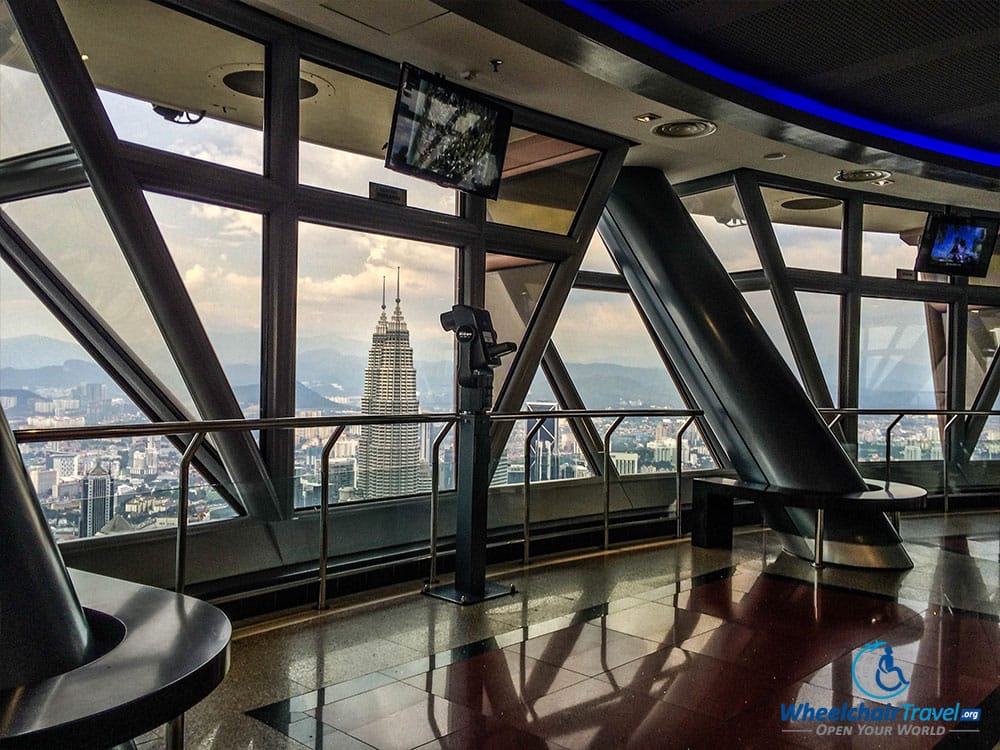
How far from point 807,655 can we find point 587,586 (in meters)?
1.47

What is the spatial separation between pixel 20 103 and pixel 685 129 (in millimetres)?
4441

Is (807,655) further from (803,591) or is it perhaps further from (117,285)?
(117,285)

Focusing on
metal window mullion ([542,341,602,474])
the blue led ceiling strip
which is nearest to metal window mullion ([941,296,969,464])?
the blue led ceiling strip

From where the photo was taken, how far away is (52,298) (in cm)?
402

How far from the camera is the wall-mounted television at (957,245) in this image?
8.63 metres

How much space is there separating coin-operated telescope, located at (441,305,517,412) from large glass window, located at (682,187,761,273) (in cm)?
423

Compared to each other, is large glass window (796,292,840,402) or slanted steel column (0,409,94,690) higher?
large glass window (796,292,840,402)

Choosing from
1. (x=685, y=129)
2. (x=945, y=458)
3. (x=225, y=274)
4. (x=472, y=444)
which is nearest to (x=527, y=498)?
(x=472, y=444)

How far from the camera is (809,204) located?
8.20 metres

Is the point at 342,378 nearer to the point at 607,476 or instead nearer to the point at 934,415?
the point at 607,476

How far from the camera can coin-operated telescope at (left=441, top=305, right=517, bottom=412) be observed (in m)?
4.32

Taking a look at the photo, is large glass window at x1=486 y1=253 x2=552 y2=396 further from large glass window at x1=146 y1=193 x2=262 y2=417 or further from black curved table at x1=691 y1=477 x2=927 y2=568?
large glass window at x1=146 y1=193 x2=262 y2=417

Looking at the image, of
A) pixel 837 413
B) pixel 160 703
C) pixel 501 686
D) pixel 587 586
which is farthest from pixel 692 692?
pixel 837 413

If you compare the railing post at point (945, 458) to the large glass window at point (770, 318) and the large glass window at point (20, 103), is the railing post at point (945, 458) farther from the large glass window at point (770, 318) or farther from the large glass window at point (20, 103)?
the large glass window at point (20, 103)
